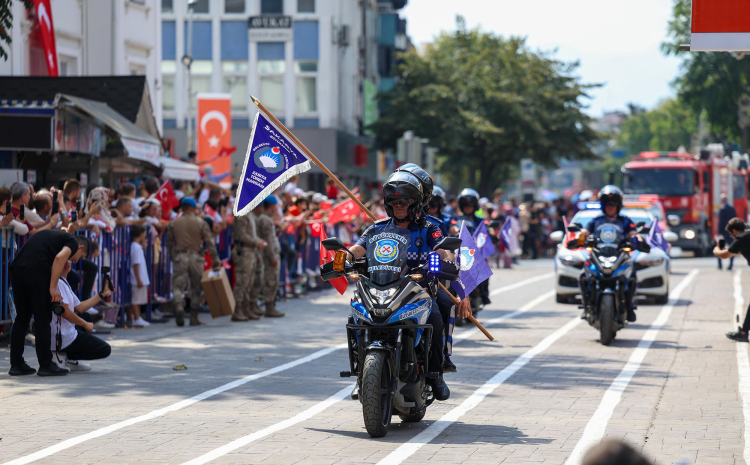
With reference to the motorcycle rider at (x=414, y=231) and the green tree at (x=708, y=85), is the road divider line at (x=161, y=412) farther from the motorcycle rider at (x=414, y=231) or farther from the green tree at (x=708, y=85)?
the green tree at (x=708, y=85)

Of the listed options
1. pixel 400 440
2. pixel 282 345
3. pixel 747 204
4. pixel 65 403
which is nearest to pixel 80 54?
pixel 282 345

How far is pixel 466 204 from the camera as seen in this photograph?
16.5m

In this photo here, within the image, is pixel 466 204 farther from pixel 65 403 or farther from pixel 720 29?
pixel 65 403

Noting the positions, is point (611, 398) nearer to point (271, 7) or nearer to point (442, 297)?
point (442, 297)

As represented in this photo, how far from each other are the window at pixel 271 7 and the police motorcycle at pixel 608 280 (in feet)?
112

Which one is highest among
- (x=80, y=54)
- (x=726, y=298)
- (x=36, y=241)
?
(x=80, y=54)

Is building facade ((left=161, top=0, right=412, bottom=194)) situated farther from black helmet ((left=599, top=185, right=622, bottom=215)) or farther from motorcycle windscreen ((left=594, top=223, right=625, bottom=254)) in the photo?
motorcycle windscreen ((left=594, top=223, right=625, bottom=254))

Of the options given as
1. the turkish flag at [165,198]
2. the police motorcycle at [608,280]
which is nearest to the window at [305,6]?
the turkish flag at [165,198]

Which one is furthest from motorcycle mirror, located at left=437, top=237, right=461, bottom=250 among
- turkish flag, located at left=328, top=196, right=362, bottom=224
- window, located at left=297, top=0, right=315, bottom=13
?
window, located at left=297, top=0, right=315, bottom=13

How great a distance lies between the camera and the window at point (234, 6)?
47844 mm

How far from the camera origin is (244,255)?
55.9 ft

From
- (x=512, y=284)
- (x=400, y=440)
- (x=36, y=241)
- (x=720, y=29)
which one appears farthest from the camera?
(x=512, y=284)

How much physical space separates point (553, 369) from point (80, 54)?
17419 mm

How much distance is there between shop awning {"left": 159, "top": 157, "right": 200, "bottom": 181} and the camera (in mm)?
21422
